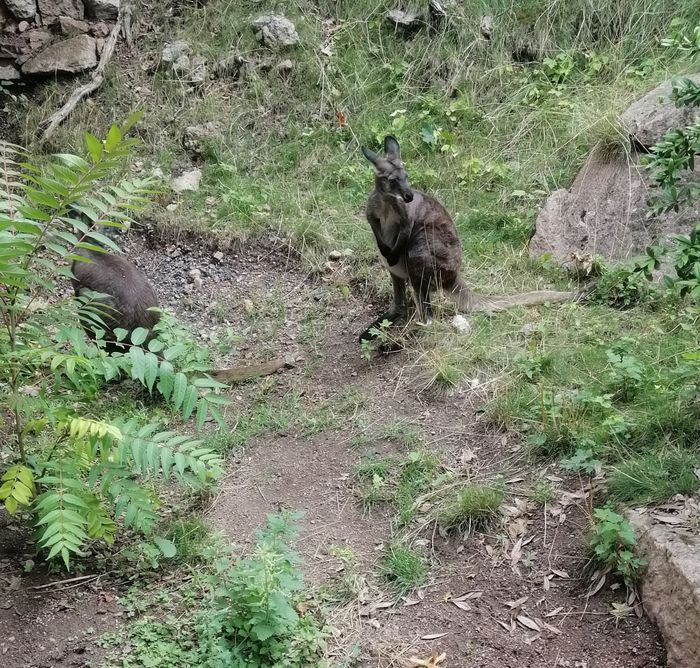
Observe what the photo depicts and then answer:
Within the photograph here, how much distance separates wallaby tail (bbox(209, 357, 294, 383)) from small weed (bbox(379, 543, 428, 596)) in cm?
219

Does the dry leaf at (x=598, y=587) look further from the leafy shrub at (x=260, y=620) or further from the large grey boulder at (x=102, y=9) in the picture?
the large grey boulder at (x=102, y=9)

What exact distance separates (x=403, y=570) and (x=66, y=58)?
6851 millimetres

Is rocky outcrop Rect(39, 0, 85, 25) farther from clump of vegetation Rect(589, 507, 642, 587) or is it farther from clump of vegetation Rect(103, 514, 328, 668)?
clump of vegetation Rect(589, 507, 642, 587)

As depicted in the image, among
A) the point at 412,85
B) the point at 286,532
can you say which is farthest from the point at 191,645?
the point at 412,85

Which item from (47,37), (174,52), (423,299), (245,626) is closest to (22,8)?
(47,37)

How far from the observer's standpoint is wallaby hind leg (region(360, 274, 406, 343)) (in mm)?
→ 6344

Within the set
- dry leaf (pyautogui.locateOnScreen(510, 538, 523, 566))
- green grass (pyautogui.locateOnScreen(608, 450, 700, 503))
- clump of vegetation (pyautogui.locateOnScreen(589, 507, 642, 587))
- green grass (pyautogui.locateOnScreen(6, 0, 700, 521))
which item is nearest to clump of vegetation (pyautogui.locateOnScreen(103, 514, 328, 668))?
dry leaf (pyautogui.locateOnScreen(510, 538, 523, 566))

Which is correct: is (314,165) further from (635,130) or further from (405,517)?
(405,517)

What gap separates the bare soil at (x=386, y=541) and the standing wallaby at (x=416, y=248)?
0.37 meters

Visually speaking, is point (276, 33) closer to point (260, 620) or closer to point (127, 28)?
point (127, 28)

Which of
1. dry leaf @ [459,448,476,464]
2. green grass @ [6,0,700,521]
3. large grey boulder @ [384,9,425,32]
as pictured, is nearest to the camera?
dry leaf @ [459,448,476,464]

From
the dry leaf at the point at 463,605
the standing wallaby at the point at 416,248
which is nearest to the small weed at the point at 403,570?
the dry leaf at the point at 463,605

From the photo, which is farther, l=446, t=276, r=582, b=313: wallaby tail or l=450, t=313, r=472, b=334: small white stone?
l=446, t=276, r=582, b=313: wallaby tail

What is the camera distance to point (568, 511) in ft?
13.8
